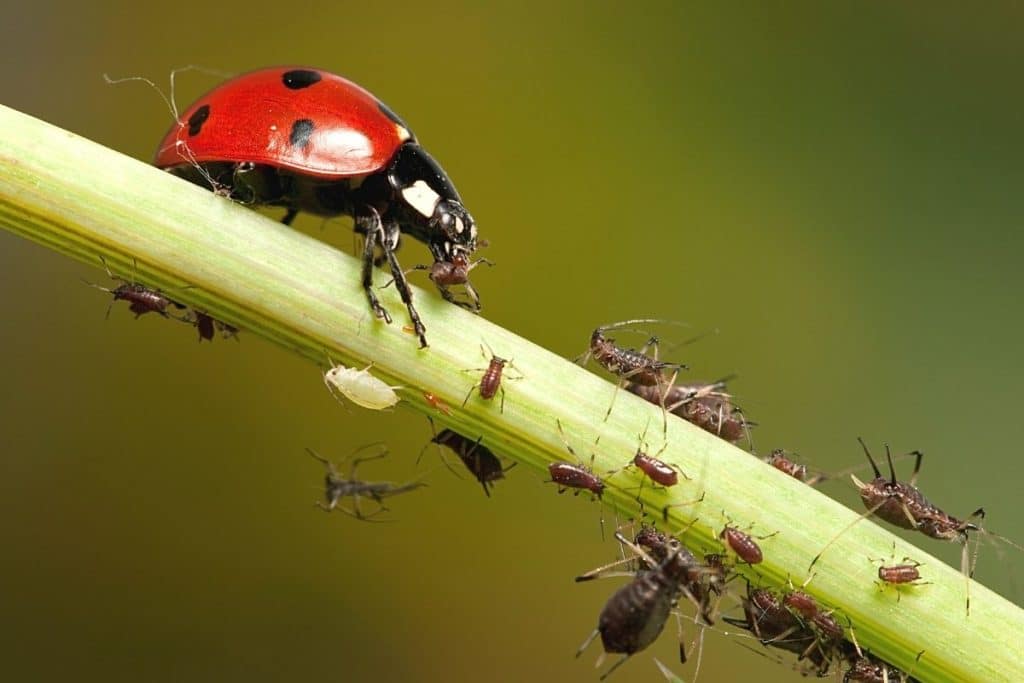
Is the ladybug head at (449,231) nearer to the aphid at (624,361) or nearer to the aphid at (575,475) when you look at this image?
the aphid at (624,361)

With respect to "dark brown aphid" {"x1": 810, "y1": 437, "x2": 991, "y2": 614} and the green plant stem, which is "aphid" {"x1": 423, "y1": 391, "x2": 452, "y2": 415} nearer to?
the green plant stem

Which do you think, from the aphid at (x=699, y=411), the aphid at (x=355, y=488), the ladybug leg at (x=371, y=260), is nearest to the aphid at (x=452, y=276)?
the ladybug leg at (x=371, y=260)

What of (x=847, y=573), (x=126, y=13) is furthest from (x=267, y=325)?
(x=126, y=13)

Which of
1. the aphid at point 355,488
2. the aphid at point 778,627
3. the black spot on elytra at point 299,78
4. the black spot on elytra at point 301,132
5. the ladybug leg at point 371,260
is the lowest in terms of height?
the aphid at point 355,488

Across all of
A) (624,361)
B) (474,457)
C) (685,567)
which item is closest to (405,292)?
(474,457)

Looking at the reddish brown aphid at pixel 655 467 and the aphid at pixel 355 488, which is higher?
the reddish brown aphid at pixel 655 467

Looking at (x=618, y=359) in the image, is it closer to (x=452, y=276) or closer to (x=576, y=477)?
(x=452, y=276)
